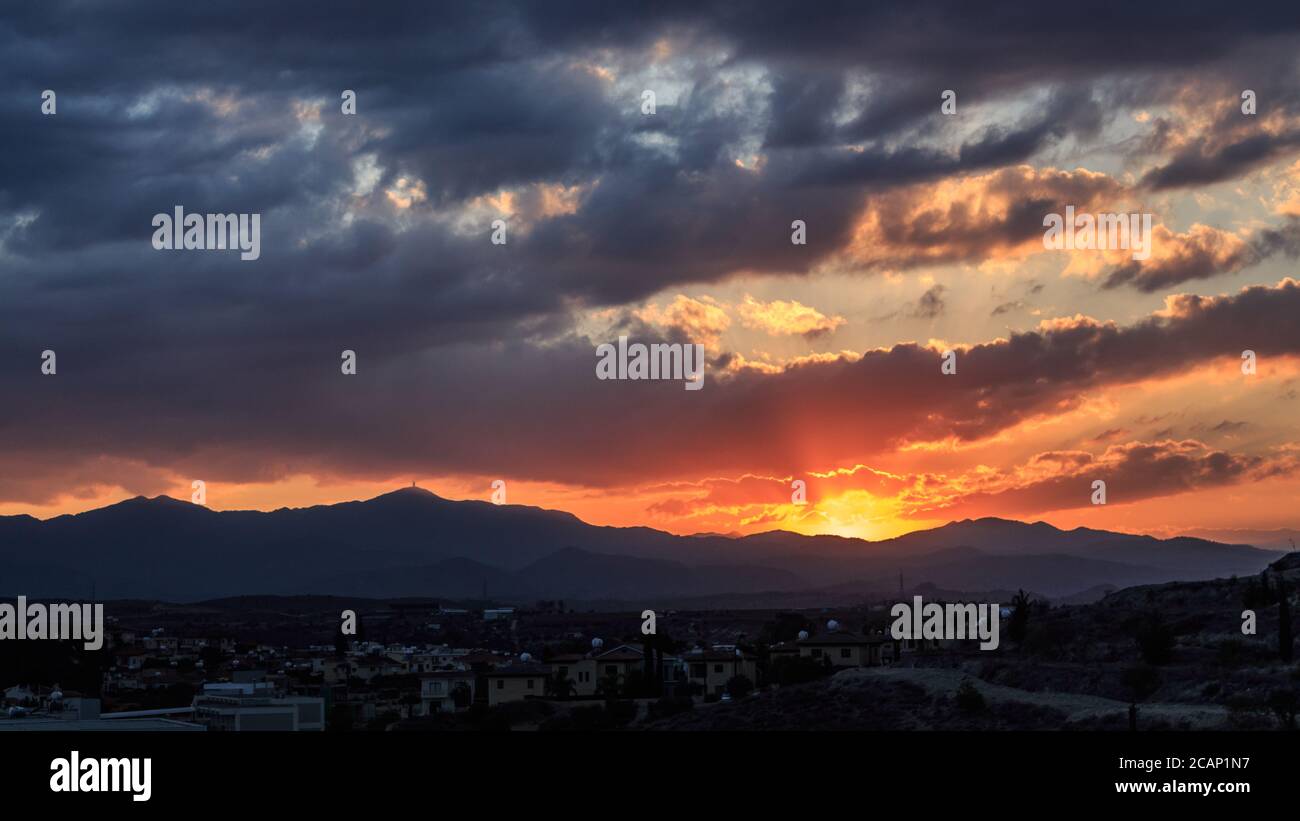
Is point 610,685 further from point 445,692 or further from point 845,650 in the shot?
point 845,650

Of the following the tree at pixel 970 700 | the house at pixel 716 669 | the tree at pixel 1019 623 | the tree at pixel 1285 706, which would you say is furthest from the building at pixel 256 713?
the tree at pixel 1019 623

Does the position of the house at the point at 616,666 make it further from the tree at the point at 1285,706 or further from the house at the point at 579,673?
the tree at the point at 1285,706

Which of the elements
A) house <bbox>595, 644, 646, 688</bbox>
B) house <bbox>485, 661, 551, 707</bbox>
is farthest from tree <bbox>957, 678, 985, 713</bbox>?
house <bbox>485, 661, 551, 707</bbox>

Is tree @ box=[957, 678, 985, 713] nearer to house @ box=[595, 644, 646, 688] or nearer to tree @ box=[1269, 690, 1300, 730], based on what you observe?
tree @ box=[1269, 690, 1300, 730]
